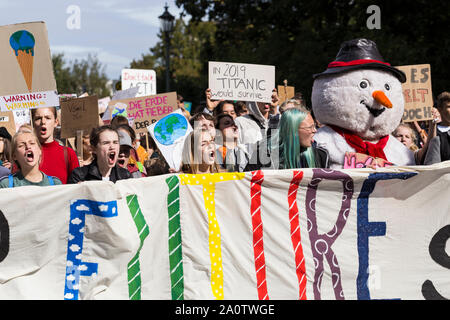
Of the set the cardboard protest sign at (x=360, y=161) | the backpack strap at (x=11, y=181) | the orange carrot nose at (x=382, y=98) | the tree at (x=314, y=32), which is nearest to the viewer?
the backpack strap at (x=11, y=181)

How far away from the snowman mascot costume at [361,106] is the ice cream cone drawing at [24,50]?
8.93 ft

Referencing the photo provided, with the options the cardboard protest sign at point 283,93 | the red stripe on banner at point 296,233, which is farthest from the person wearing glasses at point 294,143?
the cardboard protest sign at point 283,93

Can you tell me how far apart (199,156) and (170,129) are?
4.77 ft

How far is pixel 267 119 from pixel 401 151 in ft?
6.74

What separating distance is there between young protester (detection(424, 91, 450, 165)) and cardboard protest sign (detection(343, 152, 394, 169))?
372 mm

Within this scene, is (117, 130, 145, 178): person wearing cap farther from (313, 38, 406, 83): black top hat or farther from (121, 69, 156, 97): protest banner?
(121, 69, 156, 97): protest banner

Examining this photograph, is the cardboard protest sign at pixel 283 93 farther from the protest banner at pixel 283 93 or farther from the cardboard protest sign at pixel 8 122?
the cardboard protest sign at pixel 8 122

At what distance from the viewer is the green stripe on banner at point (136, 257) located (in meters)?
4.49

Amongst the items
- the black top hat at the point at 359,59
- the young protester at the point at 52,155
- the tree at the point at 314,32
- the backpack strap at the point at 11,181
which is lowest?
the backpack strap at the point at 11,181

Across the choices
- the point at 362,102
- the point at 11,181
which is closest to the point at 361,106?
the point at 362,102

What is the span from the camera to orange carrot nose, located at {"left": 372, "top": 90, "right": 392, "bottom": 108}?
5832 mm

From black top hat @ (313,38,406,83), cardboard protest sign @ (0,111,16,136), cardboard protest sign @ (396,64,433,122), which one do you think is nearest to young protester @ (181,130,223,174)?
black top hat @ (313,38,406,83)

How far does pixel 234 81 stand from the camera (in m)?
8.38
